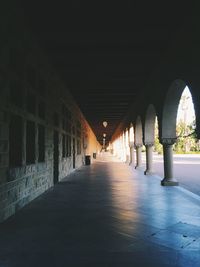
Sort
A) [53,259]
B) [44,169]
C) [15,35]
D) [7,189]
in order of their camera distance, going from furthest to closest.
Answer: [44,169]
[15,35]
[7,189]
[53,259]

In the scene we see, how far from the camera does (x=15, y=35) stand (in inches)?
238


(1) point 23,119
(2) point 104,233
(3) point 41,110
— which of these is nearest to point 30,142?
(1) point 23,119

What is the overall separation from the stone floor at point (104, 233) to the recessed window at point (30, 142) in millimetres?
A: 1102

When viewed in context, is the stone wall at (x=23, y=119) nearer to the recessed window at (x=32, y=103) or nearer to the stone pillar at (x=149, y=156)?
the recessed window at (x=32, y=103)

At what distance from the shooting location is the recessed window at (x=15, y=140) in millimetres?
6613

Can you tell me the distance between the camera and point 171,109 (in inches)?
378

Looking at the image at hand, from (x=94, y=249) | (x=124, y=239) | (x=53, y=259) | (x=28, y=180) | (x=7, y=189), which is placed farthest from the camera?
(x=28, y=180)

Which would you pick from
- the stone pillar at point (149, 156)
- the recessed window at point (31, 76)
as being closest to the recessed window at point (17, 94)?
the recessed window at point (31, 76)

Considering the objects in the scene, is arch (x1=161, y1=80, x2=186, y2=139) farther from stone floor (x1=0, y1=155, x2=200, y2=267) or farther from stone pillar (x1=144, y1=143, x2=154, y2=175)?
stone pillar (x1=144, y1=143, x2=154, y2=175)

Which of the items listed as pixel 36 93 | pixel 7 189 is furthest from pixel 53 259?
pixel 36 93

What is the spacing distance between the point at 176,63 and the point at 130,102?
8.99 metres

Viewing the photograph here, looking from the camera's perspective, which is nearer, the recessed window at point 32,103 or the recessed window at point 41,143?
the recessed window at point 32,103

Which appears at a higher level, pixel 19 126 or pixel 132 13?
pixel 132 13

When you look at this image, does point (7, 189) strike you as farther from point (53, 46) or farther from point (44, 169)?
point (53, 46)
